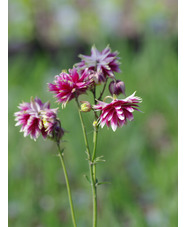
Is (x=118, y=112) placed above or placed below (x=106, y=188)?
above

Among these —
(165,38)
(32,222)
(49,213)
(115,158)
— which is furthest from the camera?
(165,38)

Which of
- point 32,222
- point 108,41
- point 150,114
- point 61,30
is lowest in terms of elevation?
point 32,222

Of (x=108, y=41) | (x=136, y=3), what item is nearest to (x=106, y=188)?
(x=108, y=41)

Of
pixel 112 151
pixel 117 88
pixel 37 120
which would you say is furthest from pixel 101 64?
pixel 112 151

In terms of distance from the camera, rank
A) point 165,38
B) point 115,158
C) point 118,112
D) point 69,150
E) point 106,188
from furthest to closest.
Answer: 1. point 165,38
2. point 69,150
3. point 115,158
4. point 106,188
5. point 118,112

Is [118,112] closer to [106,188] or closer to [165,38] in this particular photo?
[106,188]
